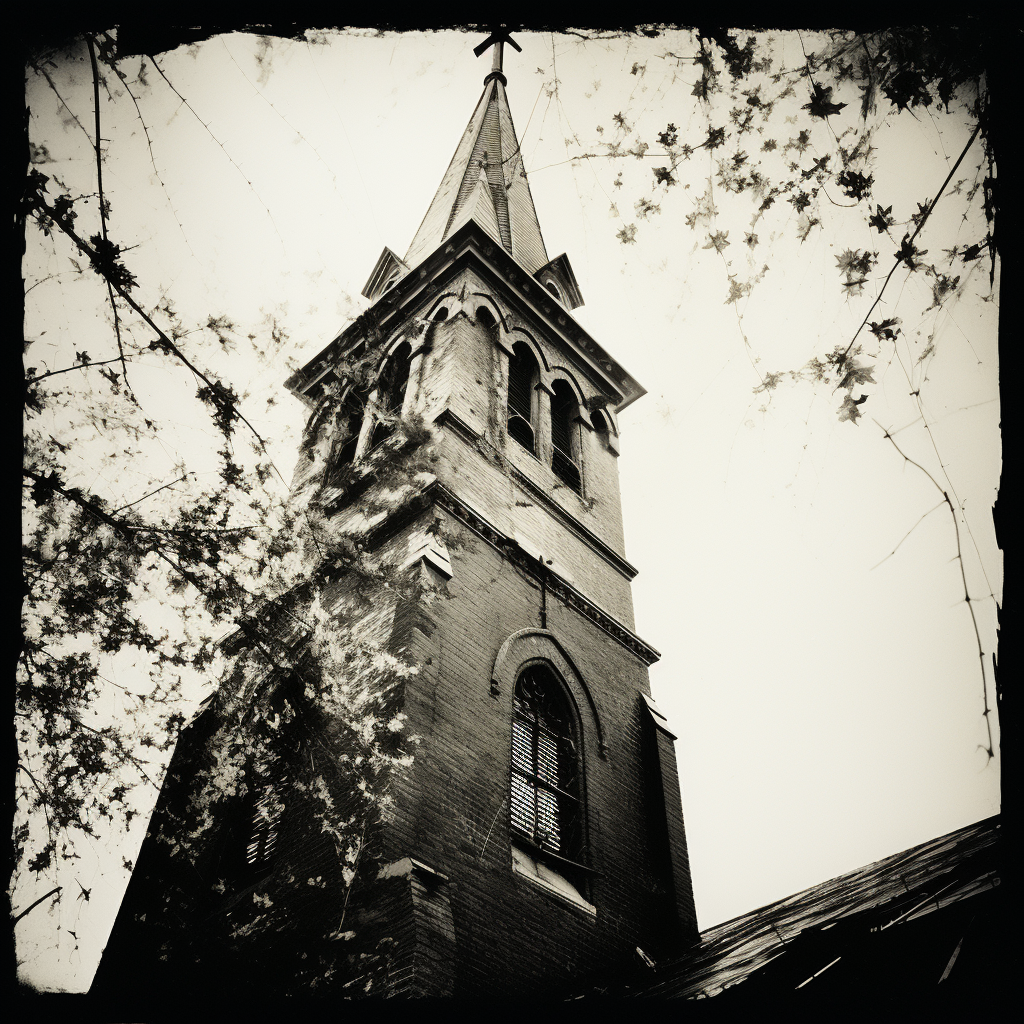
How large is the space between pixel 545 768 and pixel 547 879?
4.59ft

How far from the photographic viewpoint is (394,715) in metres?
8.48

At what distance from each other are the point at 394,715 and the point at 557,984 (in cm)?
287

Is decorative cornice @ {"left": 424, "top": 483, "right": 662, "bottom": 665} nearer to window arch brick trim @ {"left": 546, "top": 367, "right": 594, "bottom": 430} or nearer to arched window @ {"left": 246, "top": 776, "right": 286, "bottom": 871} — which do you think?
arched window @ {"left": 246, "top": 776, "right": 286, "bottom": 871}

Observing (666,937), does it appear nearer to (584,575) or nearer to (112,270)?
(584,575)

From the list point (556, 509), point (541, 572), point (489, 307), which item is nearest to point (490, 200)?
point (489, 307)

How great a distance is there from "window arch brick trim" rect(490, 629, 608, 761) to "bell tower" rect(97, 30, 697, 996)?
0.04m

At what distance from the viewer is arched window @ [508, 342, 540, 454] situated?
591 inches

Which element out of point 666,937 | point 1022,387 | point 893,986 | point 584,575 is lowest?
point 893,986

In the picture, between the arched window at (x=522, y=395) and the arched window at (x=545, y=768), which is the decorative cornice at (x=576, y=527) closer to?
the arched window at (x=522, y=395)

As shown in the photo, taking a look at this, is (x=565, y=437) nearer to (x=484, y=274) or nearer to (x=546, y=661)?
(x=484, y=274)

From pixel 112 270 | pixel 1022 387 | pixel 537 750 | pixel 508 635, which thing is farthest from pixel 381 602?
pixel 1022 387

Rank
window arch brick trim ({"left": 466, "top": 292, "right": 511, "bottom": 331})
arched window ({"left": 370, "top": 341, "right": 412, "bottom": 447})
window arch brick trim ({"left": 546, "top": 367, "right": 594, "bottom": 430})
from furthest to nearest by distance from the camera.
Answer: window arch brick trim ({"left": 546, "top": 367, "right": 594, "bottom": 430}) < window arch brick trim ({"left": 466, "top": 292, "right": 511, "bottom": 331}) < arched window ({"left": 370, "top": 341, "right": 412, "bottom": 447})

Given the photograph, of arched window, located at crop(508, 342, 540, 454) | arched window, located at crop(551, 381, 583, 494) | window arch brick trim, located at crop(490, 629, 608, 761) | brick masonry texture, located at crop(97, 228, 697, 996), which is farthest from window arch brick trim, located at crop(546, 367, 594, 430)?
window arch brick trim, located at crop(490, 629, 608, 761)

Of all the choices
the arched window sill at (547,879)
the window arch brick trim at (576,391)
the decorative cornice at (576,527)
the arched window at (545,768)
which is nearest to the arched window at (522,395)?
the window arch brick trim at (576,391)
